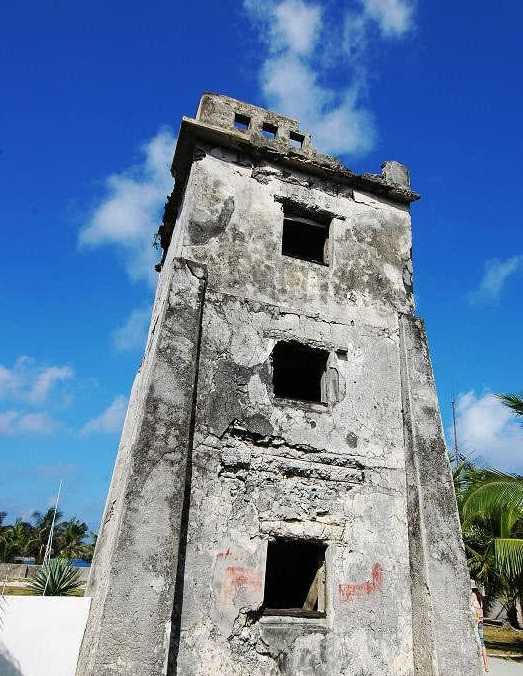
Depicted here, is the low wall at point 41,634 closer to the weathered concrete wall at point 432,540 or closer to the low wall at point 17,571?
the weathered concrete wall at point 432,540

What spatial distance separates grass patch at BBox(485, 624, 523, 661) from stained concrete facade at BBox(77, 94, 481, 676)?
1096 cm

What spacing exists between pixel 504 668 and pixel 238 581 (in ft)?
32.8

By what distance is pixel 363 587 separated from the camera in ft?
20.9

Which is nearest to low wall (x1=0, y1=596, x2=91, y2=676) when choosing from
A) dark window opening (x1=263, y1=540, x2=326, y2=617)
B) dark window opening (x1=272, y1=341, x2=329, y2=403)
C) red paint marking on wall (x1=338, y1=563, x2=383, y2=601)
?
dark window opening (x1=263, y1=540, x2=326, y2=617)

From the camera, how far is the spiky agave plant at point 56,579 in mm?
9398

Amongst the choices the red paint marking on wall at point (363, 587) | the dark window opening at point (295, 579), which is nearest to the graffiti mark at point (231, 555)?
the dark window opening at point (295, 579)

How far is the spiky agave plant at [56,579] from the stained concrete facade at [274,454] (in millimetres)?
2781

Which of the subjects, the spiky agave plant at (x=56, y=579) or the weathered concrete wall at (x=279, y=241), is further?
the spiky agave plant at (x=56, y=579)

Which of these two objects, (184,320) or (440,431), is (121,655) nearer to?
(184,320)

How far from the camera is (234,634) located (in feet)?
18.8

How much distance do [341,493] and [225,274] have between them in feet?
10.9

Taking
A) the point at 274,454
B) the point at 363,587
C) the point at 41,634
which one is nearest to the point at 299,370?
the point at 274,454

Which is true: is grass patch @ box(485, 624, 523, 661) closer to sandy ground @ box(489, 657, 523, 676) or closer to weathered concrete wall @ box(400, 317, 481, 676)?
sandy ground @ box(489, 657, 523, 676)

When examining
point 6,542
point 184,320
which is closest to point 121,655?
point 184,320
